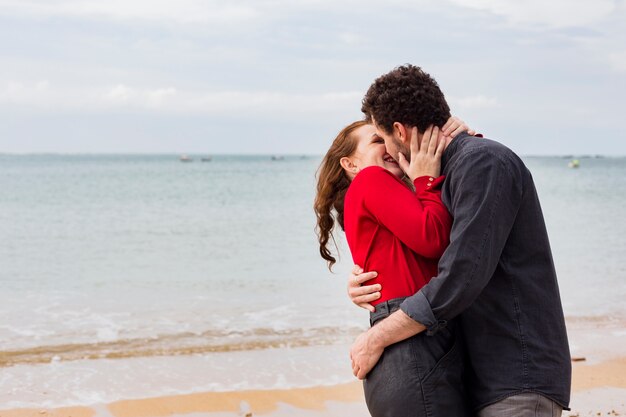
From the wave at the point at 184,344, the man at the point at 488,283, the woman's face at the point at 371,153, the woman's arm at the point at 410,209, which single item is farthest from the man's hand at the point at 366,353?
the wave at the point at 184,344

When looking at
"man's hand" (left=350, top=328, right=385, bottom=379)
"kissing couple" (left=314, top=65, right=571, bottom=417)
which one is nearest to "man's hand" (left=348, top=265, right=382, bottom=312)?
"kissing couple" (left=314, top=65, right=571, bottom=417)

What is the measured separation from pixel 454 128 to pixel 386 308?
70 centimetres

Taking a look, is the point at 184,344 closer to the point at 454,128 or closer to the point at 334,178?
the point at 334,178

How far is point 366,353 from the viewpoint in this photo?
2635mm

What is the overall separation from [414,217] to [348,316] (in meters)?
7.62

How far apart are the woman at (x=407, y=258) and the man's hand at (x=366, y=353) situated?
0.08ft

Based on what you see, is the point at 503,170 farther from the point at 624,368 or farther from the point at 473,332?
the point at 624,368

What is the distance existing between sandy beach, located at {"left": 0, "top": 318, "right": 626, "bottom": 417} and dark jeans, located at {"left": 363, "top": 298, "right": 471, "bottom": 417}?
3.72 metres

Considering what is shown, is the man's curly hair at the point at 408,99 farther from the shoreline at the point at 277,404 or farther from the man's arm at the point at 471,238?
the shoreline at the point at 277,404

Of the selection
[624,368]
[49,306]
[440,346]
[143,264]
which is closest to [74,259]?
[143,264]

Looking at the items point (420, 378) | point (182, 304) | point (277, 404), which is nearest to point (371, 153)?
point (420, 378)

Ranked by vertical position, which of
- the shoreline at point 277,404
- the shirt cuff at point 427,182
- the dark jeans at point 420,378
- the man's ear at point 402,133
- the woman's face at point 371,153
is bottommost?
the shoreline at point 277,404

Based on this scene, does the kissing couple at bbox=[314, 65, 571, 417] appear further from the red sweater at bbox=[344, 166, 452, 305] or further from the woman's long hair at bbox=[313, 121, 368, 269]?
the woman's long hair at bbox=[313, 121, 368, 269]

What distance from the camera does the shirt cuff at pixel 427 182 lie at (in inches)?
104
